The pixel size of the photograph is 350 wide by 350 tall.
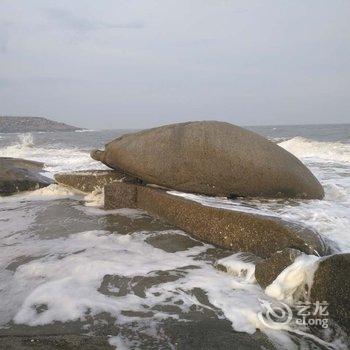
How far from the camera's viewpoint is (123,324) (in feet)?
6.66

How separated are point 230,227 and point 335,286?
1.38m

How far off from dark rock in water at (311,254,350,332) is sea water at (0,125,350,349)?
3.4 inches

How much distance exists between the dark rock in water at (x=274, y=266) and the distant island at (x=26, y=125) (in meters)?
80.8

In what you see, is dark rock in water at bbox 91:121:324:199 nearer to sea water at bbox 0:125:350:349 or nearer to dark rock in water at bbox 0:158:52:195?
sea water at bbox 0:125:350:349

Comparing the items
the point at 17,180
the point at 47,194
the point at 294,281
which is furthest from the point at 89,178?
the point at 294,281

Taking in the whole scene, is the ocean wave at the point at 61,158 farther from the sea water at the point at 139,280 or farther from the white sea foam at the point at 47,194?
the sea water at the point at 139,280

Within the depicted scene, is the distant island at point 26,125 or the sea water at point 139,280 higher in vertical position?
the distant island at point 26,125

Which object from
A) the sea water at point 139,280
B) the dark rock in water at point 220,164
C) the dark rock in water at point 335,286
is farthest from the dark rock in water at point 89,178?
the dark rock in water at point 335,286

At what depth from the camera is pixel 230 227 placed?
10.9ft

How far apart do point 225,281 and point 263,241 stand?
1.91 ft

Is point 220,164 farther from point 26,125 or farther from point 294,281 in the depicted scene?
point 26,125

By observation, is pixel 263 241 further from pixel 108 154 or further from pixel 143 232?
pixel 108 154

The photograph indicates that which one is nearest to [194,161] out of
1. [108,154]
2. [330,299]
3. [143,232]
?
[143,232]

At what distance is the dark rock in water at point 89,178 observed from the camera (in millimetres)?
5715
